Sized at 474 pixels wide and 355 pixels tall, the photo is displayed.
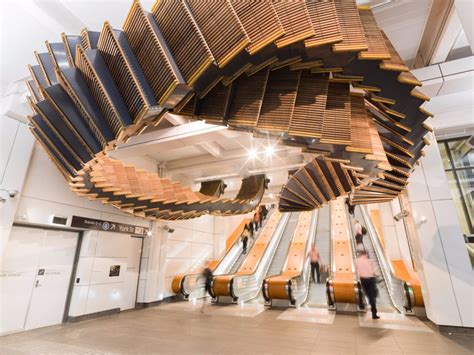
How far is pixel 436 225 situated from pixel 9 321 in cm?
924

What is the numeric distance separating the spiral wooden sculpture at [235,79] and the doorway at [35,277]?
402cm

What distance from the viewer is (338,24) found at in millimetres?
2205

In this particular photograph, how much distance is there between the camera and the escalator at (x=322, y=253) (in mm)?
8406

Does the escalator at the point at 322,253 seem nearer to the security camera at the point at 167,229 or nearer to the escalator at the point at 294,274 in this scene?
the escalator at the point at 294,274

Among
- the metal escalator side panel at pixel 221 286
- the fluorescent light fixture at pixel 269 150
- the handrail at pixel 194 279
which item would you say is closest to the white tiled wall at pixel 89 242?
the handrail at pixel 194 279

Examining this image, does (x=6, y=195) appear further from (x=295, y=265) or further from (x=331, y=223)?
(x=331, y=223)

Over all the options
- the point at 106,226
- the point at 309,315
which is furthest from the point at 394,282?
the point at 106,226

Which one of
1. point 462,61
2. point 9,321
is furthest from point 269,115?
point 9,321

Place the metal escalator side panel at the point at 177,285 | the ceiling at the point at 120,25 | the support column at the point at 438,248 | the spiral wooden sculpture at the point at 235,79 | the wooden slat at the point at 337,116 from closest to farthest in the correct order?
the spiral wooden sculpture at the point at 235,79 < the wooden slat at the point at 337,116 < the ceiling at the point at 120,25 < the support column at the point at 438,248 < the metal escalator side panel at the point at 177,285

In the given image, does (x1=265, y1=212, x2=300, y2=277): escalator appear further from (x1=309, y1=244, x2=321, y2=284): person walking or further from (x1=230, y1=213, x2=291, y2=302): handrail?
(x1=309, y1=244, x2=321, y2=284): person walking

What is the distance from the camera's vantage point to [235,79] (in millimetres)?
2645

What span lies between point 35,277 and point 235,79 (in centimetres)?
660

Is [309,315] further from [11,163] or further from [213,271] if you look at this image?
[11,163]

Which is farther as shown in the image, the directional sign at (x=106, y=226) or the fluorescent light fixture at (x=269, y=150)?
the fluorescent light fixture at (x=269, y=150)
